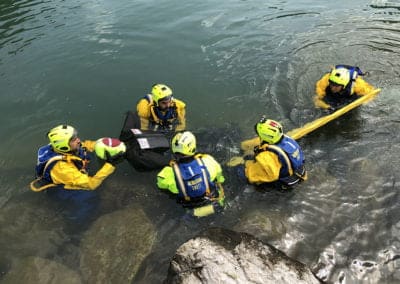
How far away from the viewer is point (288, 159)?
5.98 metres

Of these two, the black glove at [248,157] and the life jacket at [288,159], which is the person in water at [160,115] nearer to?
the black glove at [248,157]

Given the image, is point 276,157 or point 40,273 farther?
point 276,157

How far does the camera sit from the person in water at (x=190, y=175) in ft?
18.3

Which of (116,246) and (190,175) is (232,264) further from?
(116,246)

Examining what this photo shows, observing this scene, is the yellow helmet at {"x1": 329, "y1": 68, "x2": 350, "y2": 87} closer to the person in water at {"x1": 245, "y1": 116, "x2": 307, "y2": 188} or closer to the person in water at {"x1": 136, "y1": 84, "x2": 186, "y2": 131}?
the person in water at {"x1": 245, "y1": 116, "x2": 307, "y2": 188}

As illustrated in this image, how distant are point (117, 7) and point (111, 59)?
501cm

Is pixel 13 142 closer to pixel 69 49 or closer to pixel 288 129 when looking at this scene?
pixel 69 49

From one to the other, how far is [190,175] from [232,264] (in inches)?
68.0

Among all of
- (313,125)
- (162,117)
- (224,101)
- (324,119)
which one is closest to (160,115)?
(162,117)

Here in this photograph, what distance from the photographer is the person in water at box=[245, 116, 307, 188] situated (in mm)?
5961

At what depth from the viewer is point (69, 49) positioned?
12406 mm

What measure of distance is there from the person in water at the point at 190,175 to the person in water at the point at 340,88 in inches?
154

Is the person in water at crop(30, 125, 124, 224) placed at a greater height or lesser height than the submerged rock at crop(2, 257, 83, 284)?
greater

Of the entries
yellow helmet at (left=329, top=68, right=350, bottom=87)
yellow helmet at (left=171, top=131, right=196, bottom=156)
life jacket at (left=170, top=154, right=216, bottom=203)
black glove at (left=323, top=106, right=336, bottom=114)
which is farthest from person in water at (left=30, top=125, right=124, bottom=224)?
black glove at (left=323, top=106, right=336, bottom=114)
